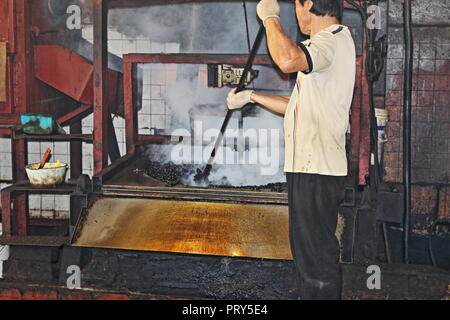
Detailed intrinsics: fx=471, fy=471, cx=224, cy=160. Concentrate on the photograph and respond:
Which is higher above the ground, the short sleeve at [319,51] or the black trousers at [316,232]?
the short sleeve at [319,51]

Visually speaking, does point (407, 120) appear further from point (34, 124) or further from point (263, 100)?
point (34, 124)

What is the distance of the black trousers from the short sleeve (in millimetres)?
662

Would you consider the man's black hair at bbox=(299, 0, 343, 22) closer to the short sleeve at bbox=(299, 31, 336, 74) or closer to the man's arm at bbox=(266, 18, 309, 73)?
the short sleeve at bbox=(299, 31, 336, 74)

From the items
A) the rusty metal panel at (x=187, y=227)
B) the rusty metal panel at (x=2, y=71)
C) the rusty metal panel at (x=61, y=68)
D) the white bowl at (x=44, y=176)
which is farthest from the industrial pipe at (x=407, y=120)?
the rusty metal panel at (x=2, y=71)

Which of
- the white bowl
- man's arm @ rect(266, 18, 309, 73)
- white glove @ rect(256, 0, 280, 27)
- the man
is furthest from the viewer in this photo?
the white bowl

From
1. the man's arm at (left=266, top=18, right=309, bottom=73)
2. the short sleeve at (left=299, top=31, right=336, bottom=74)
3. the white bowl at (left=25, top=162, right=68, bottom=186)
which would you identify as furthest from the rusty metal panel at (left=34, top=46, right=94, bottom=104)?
the short sleeve at (left=299, top=31, right=336, bottom=74)

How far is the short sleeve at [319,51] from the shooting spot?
2719 mm

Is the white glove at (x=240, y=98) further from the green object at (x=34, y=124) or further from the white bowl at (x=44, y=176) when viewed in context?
the green object at (x=34, y=124)

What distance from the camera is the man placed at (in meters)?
2.85

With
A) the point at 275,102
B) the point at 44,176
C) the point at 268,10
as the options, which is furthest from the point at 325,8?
the point at 44,176

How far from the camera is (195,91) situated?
5457 mm

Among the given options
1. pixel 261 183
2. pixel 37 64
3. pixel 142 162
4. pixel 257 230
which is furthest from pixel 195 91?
pixel 257 230

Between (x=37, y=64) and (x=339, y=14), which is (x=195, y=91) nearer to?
(x=37, y=64)

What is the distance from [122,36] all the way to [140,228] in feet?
11.2
